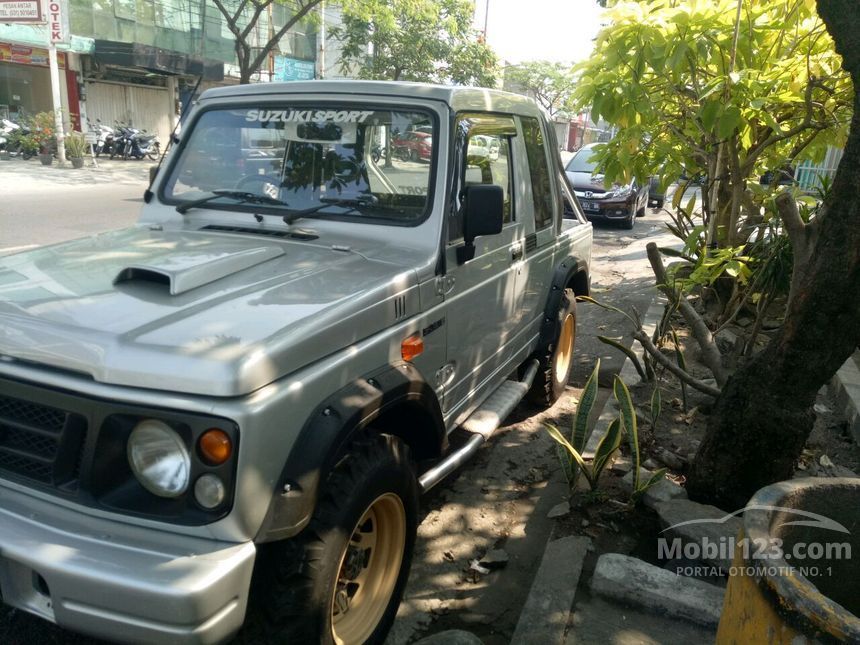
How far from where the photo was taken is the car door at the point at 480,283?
10.2 feet

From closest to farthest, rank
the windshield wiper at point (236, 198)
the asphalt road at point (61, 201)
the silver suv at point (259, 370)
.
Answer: the silver suv at point (259, 370) < the windshield wiper at point (236, 198) < the asphalt road at point (61, 201)

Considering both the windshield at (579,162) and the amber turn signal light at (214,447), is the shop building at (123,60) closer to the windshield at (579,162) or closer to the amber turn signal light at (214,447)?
the windshield at (579,162)

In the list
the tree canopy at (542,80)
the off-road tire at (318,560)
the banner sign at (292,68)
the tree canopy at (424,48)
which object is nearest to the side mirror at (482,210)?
the off-road tire at (318,560)

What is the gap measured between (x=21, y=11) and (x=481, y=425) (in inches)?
768

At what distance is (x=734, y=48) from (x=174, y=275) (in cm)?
363

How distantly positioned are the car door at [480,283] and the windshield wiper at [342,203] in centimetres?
38

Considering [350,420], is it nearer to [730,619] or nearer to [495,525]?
[730,619]

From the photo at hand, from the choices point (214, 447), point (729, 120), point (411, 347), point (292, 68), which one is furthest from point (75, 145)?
point (214, 447)

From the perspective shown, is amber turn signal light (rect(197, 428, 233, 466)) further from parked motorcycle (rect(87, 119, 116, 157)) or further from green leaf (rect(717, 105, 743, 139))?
parked motorcycle (rect(87, 119, 116, 157))

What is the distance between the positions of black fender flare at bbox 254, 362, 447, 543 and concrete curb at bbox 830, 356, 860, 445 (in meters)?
3.10

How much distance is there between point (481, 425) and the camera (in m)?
3.51

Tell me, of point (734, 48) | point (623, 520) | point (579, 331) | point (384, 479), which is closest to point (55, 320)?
point (384, 479)

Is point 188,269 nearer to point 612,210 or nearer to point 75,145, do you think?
point 612,210

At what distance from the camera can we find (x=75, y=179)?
17.3 m
